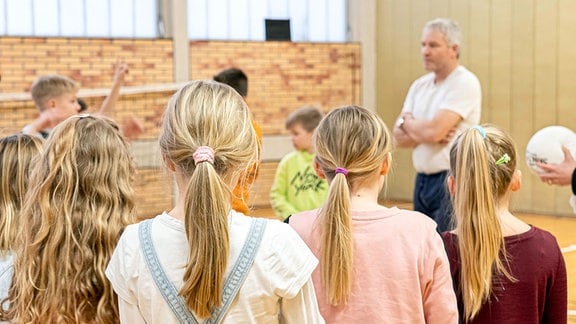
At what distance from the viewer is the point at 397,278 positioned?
2.47 metres

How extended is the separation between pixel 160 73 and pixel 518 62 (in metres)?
4.74

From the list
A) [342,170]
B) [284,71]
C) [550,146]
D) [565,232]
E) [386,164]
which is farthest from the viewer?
[284,71]

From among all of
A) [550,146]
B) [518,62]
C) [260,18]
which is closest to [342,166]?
[550,146]

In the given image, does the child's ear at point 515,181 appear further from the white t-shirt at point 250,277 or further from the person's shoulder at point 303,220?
the white t-shirt at point 250,277

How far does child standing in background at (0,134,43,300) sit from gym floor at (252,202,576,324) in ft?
12.2

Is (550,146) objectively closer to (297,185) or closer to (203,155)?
(297,185)

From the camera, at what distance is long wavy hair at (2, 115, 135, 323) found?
7.73 ft

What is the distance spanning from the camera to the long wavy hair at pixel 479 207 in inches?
106

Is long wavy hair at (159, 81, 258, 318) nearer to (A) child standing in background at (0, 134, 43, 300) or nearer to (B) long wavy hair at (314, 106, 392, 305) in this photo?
(B) long wavy hair at (314, 106, 392, 305)

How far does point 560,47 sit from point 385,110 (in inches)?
123

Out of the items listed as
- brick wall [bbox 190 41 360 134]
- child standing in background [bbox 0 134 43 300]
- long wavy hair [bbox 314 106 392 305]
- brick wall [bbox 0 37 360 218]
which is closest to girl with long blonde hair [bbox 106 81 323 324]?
long wavy hair [bbox 314 106 392 305]

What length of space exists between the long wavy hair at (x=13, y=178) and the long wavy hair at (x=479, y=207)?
141 cm

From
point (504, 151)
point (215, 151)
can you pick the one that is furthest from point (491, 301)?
point (215, 151)

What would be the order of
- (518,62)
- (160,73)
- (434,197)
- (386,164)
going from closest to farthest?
(386,164), (434,197), (518,62), (160,73)
